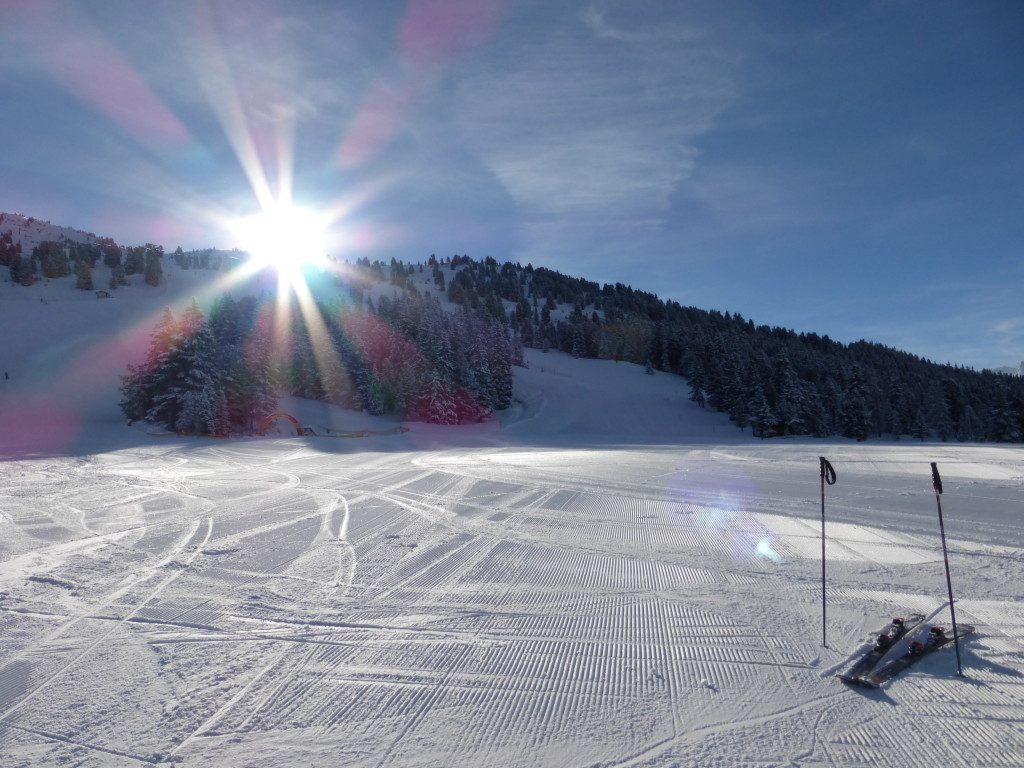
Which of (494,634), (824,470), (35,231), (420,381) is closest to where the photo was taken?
(494,634)

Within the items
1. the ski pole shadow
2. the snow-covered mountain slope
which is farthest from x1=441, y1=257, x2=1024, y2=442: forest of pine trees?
the snow-covered mountain slope

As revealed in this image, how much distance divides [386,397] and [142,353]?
2558cm

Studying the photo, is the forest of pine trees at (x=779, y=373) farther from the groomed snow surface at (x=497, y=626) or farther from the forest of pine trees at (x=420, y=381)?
the groomed snow surface at (x=497, y=626)

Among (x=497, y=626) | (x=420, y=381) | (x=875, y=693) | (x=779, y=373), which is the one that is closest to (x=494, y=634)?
(x=497, y=626)

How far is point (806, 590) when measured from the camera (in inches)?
220

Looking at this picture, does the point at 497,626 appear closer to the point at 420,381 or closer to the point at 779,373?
the point at 420,381

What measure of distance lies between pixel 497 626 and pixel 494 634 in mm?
166

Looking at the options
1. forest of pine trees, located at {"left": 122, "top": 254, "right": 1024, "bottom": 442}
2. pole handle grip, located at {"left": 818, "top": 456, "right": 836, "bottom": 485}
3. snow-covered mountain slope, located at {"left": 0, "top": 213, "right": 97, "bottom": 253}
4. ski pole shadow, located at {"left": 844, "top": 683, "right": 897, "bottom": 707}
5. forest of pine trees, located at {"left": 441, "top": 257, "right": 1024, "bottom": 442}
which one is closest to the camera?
ski pole shadow, located at {"left": 844, "top": 683, "right": 897, "bottom": 707}

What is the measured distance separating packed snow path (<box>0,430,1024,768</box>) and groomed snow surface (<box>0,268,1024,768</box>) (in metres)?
0.03

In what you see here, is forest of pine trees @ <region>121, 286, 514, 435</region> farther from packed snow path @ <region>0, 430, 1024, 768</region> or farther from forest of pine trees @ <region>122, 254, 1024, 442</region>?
packed snow path @ <region>0, 430, 1024, 768</region>

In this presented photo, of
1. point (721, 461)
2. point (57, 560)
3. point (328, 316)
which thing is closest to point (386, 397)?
point (328, 316)

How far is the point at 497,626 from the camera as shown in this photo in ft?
16.0

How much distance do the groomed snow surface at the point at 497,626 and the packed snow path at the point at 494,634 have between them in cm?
3

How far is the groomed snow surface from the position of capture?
3303 millimetres
